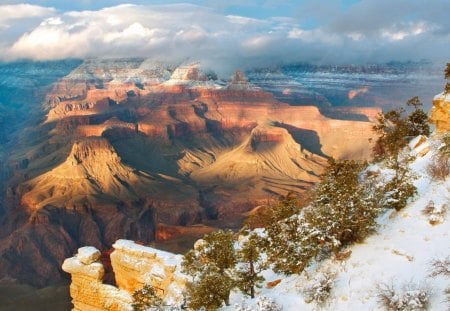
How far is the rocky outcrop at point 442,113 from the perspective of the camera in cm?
3080

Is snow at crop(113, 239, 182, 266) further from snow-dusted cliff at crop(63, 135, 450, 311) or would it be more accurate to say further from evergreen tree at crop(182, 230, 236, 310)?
evergreen tree at crop(182, 230, 236, 310)

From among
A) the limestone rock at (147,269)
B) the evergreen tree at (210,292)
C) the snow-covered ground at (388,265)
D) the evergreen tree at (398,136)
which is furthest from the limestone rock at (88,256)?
the evergreen tree at (398,136)

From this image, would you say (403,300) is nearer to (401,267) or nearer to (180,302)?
(401,267)

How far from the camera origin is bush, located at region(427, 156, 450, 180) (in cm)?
2248

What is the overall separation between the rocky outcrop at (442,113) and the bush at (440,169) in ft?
25.2

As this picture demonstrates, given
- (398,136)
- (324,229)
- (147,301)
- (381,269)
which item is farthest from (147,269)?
(398,136)

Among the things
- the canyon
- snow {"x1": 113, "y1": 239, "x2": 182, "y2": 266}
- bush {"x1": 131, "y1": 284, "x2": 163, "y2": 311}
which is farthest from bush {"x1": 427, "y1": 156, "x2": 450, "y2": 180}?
the canyon

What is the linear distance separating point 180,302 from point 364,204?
9.36 meters

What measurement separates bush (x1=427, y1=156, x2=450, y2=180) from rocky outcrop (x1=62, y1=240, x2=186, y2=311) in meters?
14.0

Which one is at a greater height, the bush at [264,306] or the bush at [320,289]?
the bush at [320,289]

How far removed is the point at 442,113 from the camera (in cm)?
3122

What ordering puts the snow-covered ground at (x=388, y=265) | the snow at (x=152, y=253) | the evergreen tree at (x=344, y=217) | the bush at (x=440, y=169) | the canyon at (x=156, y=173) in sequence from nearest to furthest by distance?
the snow-covered ground at (x=388, y=265)
the evergreen tree at (x=344, y=217)
the bush at (x=440, y=169)
the snow at (x=152, y=253)
the canyon at (x=156, y=173)

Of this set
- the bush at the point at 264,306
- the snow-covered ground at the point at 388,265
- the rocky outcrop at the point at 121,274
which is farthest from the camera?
the rocky outcrop at the point at 121,274

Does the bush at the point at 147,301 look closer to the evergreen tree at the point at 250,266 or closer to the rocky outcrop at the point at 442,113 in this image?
the evergreen tree at the point at 250,266
